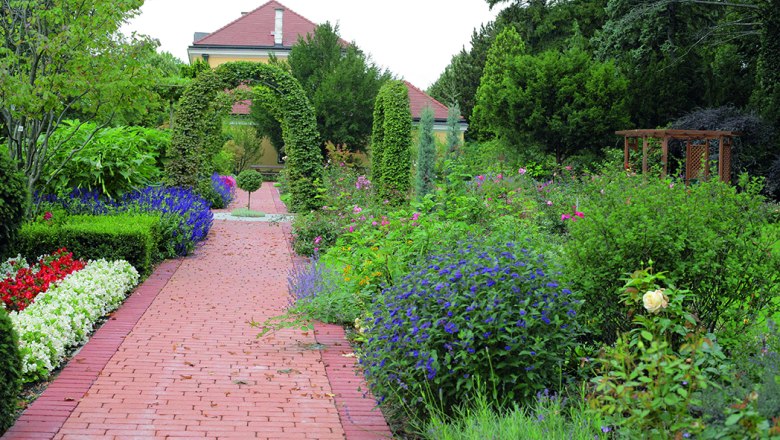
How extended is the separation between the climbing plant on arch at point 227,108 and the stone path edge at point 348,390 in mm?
9621

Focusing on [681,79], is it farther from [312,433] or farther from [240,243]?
[312,433]

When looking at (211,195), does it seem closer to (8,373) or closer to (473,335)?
(8,373)

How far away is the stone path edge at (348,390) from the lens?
193 inches

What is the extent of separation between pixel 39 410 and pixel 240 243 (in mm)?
9378

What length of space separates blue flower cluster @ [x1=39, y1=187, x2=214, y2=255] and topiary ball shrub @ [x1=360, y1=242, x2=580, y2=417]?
8.08 meters

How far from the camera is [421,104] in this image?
40.0m

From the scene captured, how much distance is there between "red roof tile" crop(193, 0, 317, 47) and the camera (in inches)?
1685

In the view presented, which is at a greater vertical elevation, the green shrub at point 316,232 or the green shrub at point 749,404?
the green shrub at point 749,404

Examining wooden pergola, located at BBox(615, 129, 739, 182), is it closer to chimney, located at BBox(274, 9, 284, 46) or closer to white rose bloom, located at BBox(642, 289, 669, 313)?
white rose bloom, located at BBox(642, 289, 669, 313)

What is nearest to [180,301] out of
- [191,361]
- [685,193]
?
[191,361]

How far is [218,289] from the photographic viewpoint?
32.6ft

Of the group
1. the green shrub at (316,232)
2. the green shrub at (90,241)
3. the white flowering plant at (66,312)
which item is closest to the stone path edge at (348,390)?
the white flowering plant at (66,312)

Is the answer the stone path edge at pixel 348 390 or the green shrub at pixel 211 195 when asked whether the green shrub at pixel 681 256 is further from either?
the green shrub at pixel 211 195

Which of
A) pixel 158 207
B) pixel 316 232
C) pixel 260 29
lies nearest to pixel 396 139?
pixel 316 232
